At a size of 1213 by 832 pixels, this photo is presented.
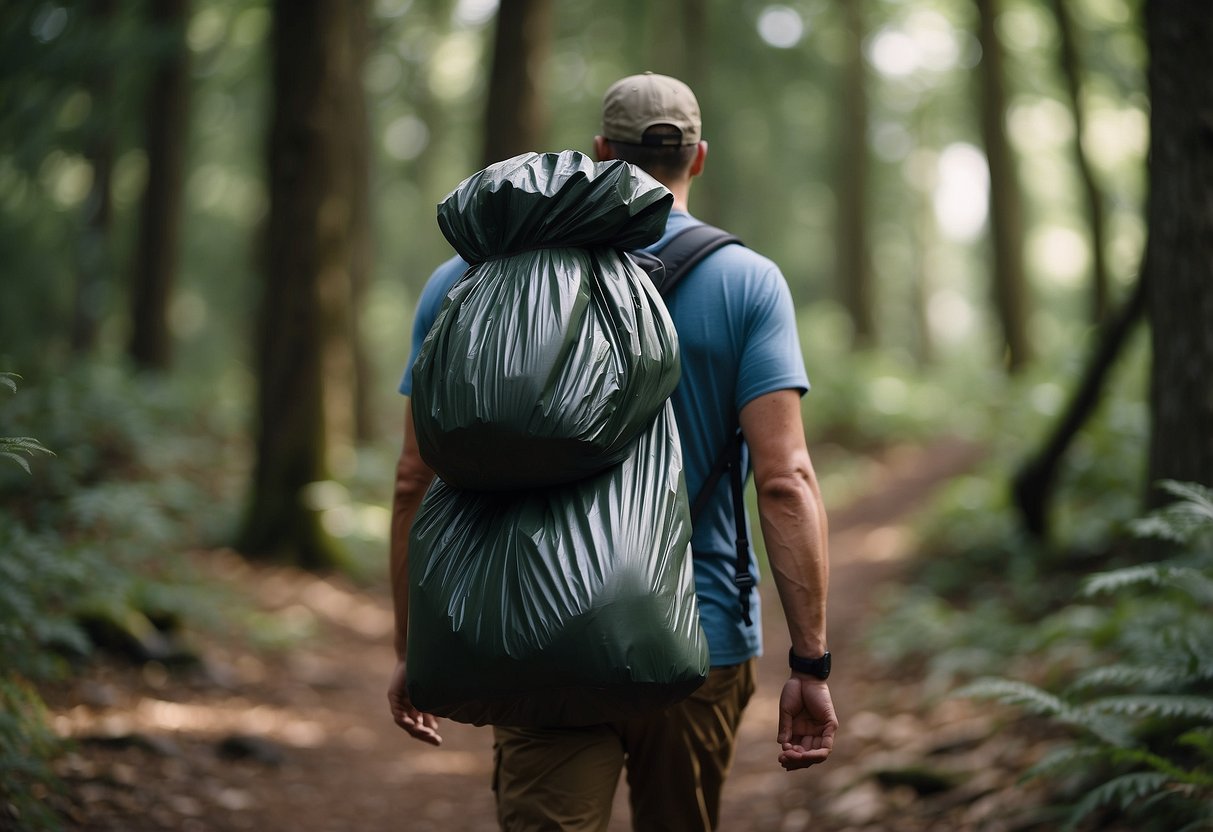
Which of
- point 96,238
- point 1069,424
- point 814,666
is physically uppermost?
point 96,238

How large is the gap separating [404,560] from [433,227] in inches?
999

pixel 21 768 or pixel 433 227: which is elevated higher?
pixel 433 227

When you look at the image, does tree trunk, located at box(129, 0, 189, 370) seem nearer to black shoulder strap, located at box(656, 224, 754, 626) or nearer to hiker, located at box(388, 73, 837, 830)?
hiker, located at box(388, 73, 837, 830)

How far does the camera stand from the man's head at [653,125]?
99.6 inches

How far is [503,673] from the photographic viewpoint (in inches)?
77.6

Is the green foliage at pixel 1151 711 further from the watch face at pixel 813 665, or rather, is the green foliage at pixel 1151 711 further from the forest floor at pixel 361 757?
the watch face at pixel 813 665

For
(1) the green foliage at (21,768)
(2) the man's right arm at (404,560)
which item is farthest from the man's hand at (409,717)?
(1) the green foliage at (21,768)

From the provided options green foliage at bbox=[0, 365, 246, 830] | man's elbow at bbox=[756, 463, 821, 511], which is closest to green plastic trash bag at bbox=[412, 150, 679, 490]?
man's elbow at bbox=[756, 463, 821, 511]

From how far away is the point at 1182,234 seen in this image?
4.70 meters

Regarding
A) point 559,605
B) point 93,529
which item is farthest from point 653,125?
point 93,529

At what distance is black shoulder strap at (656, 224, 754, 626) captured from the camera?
248 cm

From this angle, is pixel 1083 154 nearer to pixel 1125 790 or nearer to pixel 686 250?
pixel 1125 790

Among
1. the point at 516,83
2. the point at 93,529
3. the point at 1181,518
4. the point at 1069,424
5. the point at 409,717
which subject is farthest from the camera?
the point at 516,83

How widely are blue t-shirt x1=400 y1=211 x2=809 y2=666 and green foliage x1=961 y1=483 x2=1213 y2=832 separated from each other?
162cm
